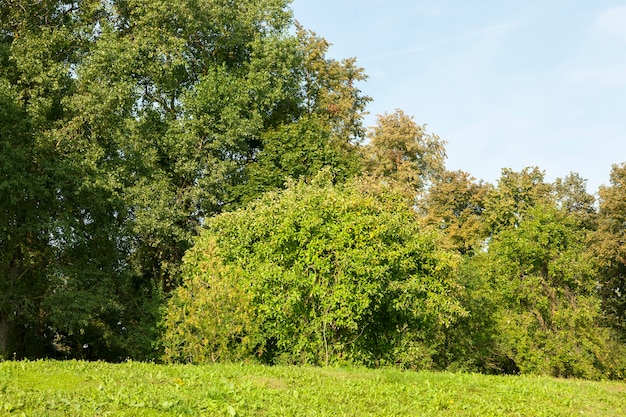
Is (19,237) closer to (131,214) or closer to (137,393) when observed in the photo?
(131,214)

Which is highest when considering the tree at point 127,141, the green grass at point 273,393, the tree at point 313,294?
the tree at point 127,141

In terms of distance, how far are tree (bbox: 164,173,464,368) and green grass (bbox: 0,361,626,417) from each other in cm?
383

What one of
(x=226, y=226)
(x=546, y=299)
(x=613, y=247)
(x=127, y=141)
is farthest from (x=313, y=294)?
(x=613, y=247)

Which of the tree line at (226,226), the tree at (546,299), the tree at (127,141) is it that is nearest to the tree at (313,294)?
the tree line at (226,226)

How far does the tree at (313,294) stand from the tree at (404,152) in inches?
730

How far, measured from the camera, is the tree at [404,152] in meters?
39.6

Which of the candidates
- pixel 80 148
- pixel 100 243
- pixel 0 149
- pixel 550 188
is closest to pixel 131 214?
pixel 100 243

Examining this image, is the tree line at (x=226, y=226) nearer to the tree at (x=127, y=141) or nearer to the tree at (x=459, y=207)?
the tree at (x=127, y=141)

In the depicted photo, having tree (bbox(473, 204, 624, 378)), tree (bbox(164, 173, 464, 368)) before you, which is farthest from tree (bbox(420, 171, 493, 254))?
tree (bbox(164, 173, 464, 368))

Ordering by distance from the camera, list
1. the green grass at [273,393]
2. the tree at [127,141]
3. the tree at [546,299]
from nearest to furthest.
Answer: the green grass at [273,393]
the tree at [127,141]
the tree at [546,299]

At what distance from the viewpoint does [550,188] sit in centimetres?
4425

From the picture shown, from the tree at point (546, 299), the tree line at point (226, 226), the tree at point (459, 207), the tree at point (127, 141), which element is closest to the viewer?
the tree line at point (226, 226)

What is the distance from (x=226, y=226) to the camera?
79.3 feet

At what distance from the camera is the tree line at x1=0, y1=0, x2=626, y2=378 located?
18.9 meters
